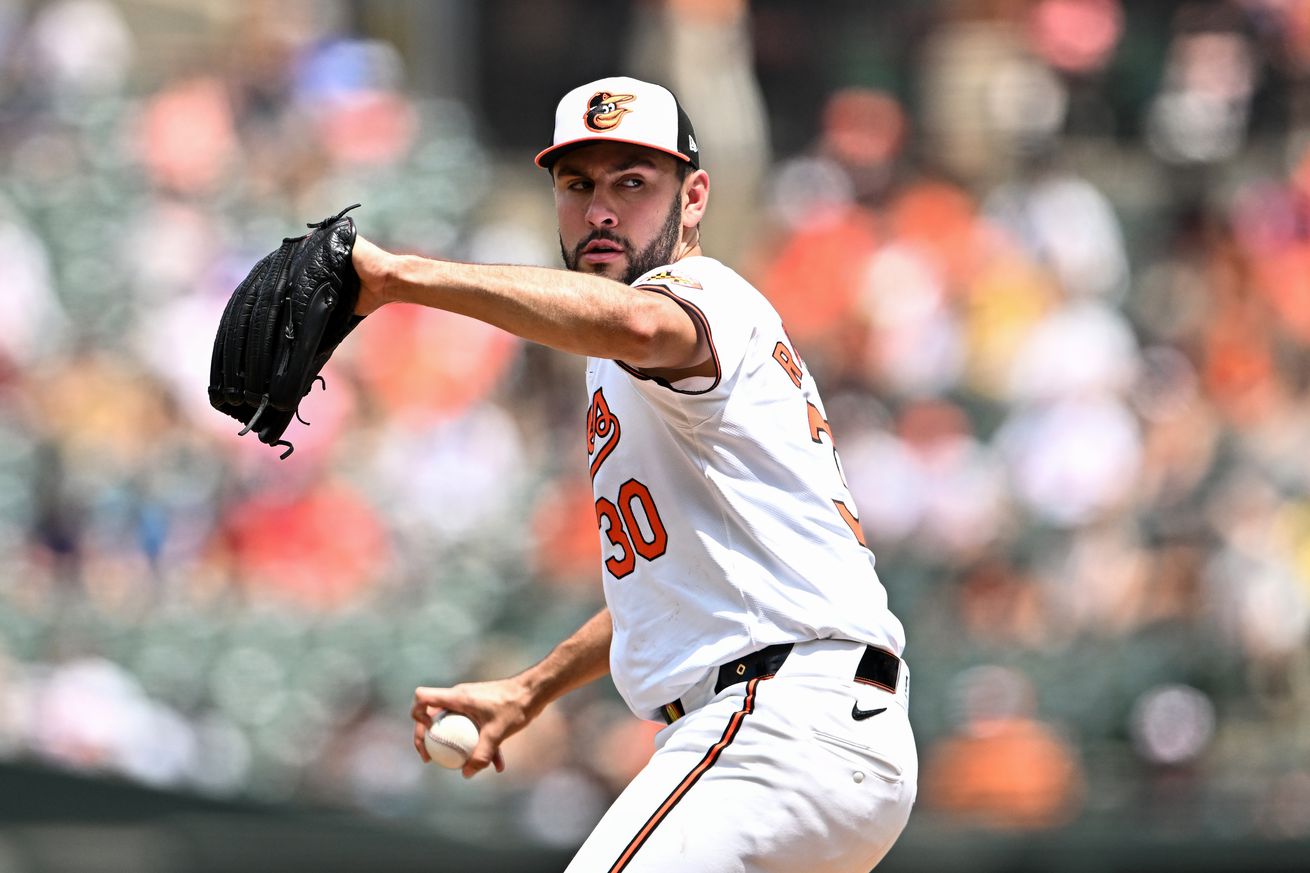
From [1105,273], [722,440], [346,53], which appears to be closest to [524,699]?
[722,440]

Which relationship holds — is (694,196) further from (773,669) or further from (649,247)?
(773,669)

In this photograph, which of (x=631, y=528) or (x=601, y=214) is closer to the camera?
(x=631, y=528)

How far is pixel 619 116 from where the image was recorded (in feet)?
13.4

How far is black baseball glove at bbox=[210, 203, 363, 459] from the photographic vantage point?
11.7 feet

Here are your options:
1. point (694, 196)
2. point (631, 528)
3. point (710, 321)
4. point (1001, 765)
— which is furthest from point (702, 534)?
point (1001, 765)

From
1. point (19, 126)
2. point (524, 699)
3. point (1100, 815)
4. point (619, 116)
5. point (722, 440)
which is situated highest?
point (19, 126)

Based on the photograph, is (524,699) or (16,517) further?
(16,517)

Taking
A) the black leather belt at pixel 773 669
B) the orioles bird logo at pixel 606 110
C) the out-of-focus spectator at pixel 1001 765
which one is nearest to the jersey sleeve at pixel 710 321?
the orioles bird logo at pixel 606 110

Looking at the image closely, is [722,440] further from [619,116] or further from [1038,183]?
[1038,183]

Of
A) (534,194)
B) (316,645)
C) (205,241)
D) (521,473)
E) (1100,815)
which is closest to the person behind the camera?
(1100,815)

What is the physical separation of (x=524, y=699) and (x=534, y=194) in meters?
9.31

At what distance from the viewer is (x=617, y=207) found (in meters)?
4.15

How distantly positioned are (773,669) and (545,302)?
837 millimetres

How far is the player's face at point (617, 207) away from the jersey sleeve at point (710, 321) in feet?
0.75
